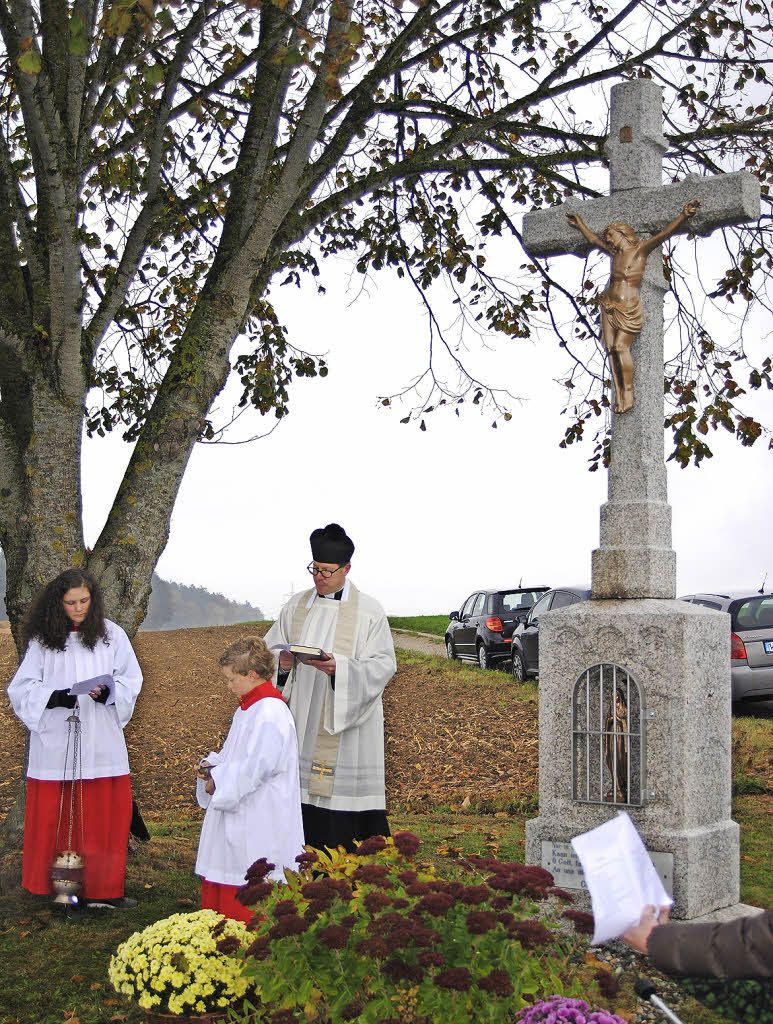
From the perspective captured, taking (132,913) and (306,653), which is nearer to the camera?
(306,653)

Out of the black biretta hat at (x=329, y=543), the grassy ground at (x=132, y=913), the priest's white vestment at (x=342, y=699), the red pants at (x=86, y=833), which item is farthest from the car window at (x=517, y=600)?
the black biretta hat at (x=329, y=543)

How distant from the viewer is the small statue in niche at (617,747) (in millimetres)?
5512

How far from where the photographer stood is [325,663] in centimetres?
533

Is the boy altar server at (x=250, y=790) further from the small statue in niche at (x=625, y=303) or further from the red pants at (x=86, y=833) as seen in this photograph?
the small statue in niche at (x=625, y=303)

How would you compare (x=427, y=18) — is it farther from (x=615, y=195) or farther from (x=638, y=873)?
(x=638, y=873)

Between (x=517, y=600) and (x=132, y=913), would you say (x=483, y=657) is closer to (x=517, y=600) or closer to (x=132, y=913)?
(x=517, y=600)

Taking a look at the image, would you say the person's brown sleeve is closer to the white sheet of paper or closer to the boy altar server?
the white sheet of paper

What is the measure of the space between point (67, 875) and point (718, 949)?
4836 mm

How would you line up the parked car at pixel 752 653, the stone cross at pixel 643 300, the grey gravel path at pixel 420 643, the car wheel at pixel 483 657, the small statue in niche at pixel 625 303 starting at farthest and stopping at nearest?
the grey gravel path at pixel 420 643, the car wheel at pixel 483 657, the parked car at pixel 752 653, the small statue in niche at pixel 625 303, the stone cross at pixel 643 300

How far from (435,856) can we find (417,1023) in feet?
13.6

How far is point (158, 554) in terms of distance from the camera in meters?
7.31

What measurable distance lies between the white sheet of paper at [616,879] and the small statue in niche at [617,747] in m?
3.26

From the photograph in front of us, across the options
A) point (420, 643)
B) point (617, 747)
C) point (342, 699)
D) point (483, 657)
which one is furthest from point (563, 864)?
point (420, 643)

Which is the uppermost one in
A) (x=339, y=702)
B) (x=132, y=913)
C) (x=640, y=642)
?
(x=640, y=642)
